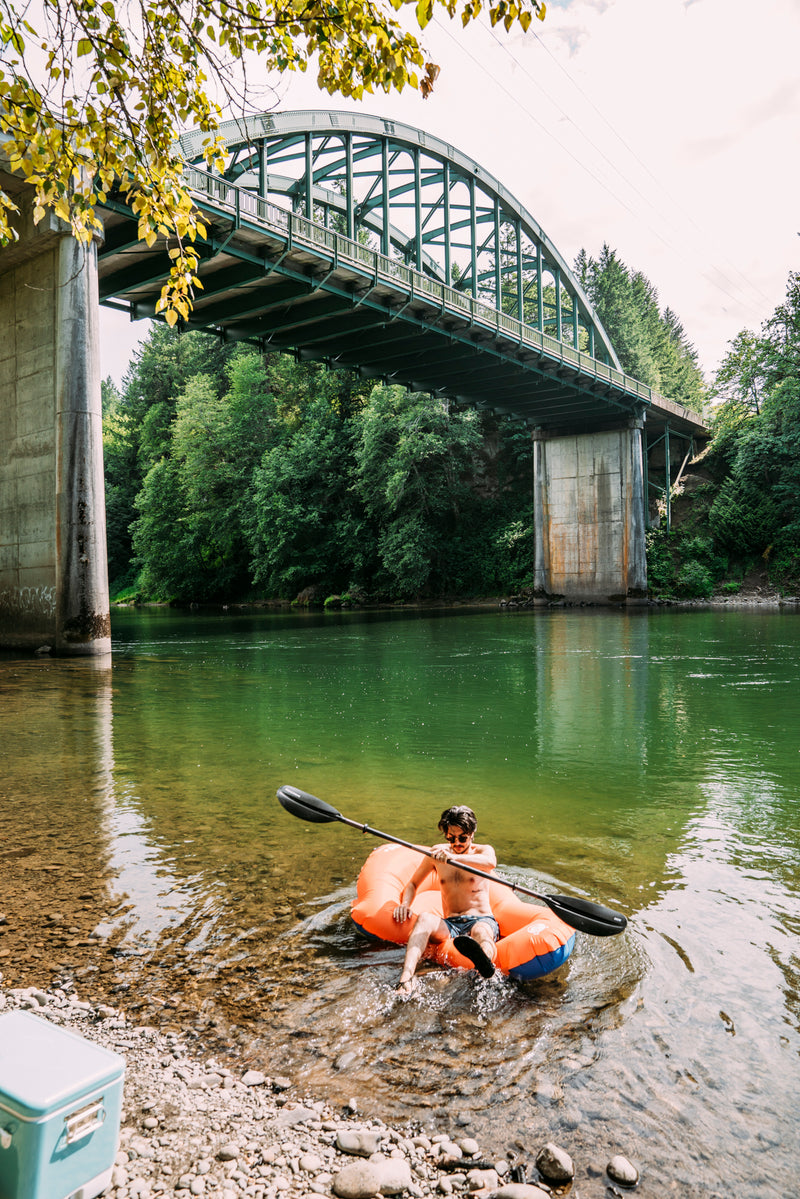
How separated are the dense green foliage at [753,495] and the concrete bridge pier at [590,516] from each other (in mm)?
1832

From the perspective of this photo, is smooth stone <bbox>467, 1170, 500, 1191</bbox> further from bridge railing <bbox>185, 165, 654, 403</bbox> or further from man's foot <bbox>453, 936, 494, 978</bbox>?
bridge railing <bbox>185, 165, 654, 403</bbox>

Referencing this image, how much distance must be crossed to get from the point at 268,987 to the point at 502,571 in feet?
118

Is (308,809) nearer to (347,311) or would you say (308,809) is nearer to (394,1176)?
(394,1176)

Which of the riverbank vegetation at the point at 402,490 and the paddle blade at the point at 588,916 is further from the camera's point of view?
the riverbank vegetation at the point at 402,490

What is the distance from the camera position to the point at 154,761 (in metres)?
6.65

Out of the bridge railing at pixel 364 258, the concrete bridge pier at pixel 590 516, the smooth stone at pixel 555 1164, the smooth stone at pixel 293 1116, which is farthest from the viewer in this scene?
the concrete bridge pier at pixel 590 516

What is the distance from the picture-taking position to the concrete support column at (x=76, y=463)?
14.1m

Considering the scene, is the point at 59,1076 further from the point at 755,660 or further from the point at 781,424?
the point at 781,424

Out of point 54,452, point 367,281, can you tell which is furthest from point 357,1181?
point 367,281

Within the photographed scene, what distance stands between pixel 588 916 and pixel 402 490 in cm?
3260

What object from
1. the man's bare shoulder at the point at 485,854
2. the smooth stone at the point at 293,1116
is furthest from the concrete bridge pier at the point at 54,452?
the smooth stone at the point at 293,1116

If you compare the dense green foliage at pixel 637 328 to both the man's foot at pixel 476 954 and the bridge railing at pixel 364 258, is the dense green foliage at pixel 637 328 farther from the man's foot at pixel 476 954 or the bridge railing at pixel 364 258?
the man's foot at pixel 476 954

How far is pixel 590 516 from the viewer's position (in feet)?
117

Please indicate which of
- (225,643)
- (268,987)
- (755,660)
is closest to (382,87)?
(268,987)
